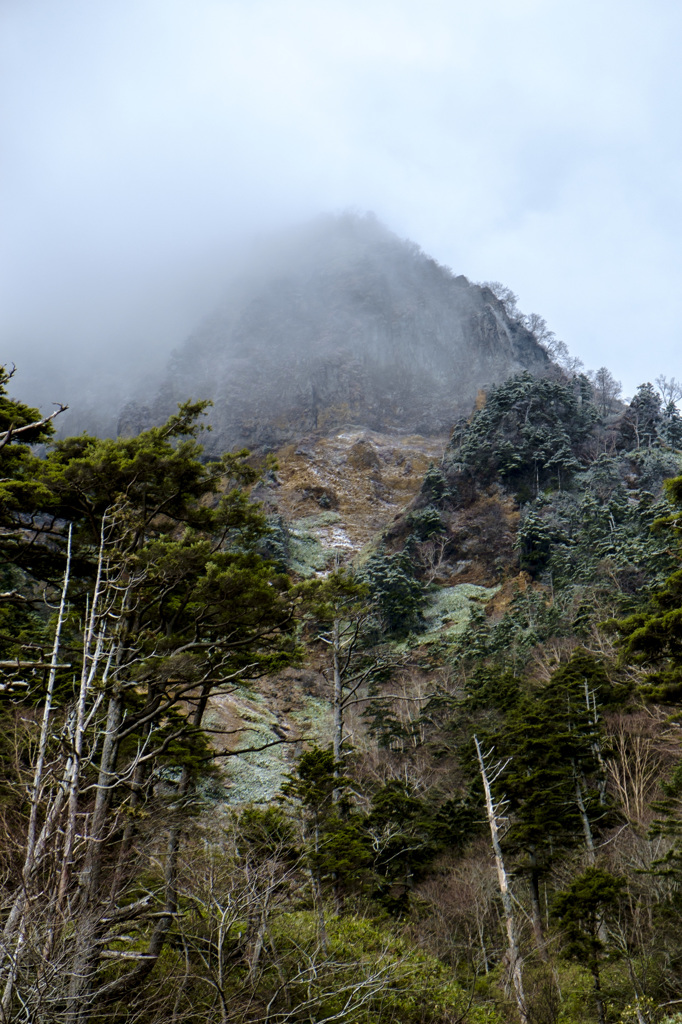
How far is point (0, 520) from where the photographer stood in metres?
10.4

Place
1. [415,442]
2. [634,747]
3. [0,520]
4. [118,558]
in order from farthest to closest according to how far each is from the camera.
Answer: [415,442], [634,747], [0,520], [118,558]

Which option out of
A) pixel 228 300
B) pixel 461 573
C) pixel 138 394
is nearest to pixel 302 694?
pixel 461 573

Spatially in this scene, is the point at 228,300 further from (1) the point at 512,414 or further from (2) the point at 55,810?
(2) the point at 55,810

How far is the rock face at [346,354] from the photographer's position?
2844 inches

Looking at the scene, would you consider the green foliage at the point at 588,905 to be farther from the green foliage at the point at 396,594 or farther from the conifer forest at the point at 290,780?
the green foliage at the point at 396,594

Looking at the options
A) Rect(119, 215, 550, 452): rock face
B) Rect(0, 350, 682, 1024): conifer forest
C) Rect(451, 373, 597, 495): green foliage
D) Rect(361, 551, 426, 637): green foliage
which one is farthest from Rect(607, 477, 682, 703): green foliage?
Rect(119, 215, 550, 452): rock face

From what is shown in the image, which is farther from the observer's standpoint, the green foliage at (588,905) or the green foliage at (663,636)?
the green foliage at (588,905)

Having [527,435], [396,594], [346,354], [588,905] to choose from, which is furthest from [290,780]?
Result: [346,354]

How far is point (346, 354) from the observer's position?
79.6 metres

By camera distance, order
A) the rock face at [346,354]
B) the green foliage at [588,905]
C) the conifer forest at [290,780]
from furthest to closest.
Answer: the rock face at [346,354]
the green foliage at [588,905]
the conifer forest at [290,780]

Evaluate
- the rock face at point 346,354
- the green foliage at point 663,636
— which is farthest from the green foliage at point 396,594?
the rock face at point 346,354

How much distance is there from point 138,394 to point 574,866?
75.6 m

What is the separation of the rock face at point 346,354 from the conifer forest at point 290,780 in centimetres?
4016

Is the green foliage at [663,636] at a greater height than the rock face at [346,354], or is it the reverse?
the rock face at [346,354]
